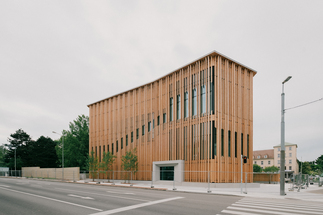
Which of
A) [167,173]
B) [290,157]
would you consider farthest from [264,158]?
[167,173]

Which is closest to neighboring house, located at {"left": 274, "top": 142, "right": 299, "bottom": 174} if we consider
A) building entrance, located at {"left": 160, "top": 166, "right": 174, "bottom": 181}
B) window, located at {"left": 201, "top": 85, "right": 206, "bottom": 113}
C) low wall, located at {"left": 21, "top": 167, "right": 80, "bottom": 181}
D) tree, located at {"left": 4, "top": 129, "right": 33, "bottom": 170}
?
building entrance, located at {"left": 160, "top": 166, "right": 174, "bottom": 181}

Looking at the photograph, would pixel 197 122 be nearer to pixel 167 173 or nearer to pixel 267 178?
pixel 167 173

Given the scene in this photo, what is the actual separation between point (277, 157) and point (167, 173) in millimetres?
84149

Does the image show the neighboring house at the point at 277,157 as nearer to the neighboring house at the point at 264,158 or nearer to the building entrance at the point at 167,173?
the neighboring house at the point at 264,158

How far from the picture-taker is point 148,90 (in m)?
40.6

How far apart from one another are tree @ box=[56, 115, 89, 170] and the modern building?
25.5 meters

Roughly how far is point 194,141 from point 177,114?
5.12m

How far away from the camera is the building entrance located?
110ft

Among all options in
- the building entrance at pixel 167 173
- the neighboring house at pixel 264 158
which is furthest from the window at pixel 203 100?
the neighboring house at pixel 264 158

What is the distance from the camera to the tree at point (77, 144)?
202 ft

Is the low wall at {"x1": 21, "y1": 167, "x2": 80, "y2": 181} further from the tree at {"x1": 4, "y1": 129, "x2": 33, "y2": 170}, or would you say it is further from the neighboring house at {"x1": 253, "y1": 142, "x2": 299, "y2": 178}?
the neighboring house at {"x1": 253, "y1": 142, "x2": 299, "y2": 178}

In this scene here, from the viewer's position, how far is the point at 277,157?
103500 mm

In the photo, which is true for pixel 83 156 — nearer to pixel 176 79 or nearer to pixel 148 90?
pixel 148 90

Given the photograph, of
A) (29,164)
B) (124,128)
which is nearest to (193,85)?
(124,128)
